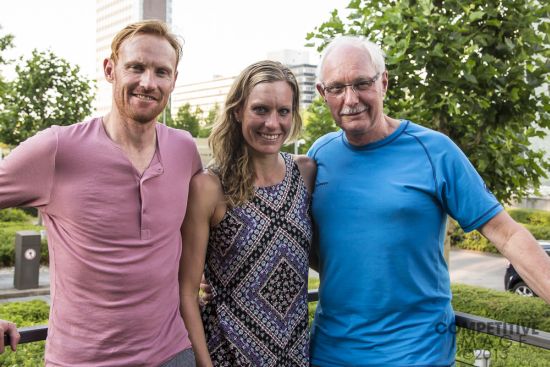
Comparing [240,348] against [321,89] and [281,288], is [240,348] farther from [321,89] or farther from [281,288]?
[321,89]

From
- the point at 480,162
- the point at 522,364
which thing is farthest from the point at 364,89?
the point at 480,162

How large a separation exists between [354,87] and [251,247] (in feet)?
2.52

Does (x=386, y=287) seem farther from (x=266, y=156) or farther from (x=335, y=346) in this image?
(x=266, y=156)

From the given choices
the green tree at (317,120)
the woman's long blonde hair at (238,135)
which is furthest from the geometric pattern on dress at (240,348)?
the green tree at (317,120)

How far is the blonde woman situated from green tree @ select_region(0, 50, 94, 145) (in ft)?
56.3

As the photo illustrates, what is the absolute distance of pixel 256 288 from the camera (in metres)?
2.28

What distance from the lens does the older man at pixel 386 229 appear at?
7.38ft

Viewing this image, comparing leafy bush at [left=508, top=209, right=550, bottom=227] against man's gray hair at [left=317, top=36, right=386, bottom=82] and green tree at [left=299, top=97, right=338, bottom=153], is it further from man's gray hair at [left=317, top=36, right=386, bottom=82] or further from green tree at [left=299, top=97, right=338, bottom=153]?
man's gray hair at [left=317, top=36, right=386, bottom=82]

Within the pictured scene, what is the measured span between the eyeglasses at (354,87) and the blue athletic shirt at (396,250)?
0.23 m

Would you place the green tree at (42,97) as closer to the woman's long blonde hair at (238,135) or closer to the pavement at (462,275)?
the pavement at (462,275)

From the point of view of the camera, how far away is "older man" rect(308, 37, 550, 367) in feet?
7.38

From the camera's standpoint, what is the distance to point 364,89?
2.44 metres

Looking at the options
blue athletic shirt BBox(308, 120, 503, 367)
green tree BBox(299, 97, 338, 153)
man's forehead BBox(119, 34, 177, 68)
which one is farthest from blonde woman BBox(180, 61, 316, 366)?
green tree BBox(299, 97, 338, 153)

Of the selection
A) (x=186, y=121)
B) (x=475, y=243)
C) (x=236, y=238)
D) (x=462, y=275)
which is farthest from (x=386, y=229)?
(x=186, y=121)
